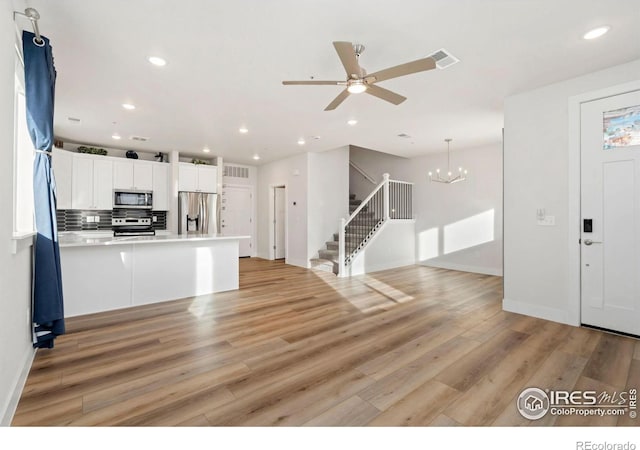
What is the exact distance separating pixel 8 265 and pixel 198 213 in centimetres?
557

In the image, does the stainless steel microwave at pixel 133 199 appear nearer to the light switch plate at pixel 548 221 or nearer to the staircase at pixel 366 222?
the staircase at pixel 366 222

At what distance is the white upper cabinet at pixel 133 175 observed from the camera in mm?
6457

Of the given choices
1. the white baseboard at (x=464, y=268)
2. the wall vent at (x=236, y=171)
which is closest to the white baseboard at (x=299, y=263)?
the wall vent at (x=236, y=171)

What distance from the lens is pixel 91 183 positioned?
20.2ft

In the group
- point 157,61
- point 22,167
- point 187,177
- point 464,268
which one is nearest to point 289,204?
point 187,177

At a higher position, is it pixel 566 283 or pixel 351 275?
pixel 566 283

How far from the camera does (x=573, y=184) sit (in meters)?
3.35

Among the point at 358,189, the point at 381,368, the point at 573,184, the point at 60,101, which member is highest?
the point at 60,101

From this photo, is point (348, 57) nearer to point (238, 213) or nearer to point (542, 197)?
point (542, 197)

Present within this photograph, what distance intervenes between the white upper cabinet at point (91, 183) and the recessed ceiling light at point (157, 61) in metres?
4.31
